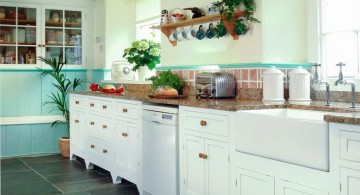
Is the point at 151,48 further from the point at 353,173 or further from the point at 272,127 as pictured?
the point at 353,173

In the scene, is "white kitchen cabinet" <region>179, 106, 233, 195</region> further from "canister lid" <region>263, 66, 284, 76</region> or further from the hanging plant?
the hanging plant

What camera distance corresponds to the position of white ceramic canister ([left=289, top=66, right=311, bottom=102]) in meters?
3.26

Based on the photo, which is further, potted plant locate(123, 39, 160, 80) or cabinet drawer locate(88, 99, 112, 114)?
potted plant locate(123, 39, 160, 80)

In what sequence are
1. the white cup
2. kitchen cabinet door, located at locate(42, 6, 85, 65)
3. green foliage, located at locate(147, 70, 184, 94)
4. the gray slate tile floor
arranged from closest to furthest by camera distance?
the gray slate tile floor, green foliage, located at locate(147, 70, 184, 94), the white cup, kitchen cabinet door, located at locate(42, 6, 85, 65)

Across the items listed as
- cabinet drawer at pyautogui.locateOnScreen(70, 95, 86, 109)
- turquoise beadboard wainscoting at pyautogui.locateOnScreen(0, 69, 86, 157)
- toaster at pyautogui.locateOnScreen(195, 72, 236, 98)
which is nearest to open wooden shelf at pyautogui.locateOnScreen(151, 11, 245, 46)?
toaster at pyautogui.locateOnScreen(195, 72, 236, 98)

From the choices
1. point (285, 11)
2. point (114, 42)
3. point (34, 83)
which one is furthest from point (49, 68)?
point (285, 11)

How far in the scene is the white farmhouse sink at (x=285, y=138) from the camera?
219 centimetres

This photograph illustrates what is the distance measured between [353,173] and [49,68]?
5.13 meters

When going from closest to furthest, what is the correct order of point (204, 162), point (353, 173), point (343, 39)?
point (353, 173)
point (204, 162)
point (343, 39)

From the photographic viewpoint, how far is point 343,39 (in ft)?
10.9

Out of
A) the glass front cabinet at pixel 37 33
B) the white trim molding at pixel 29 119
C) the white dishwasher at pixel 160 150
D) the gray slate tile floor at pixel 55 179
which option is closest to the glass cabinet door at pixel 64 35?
the glass front cabinet at pixel 37 33

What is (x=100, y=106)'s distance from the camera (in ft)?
16.1

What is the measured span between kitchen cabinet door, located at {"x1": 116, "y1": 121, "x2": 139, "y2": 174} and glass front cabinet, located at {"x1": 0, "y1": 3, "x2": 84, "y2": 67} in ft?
8.16

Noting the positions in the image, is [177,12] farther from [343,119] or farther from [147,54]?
[343,119]
